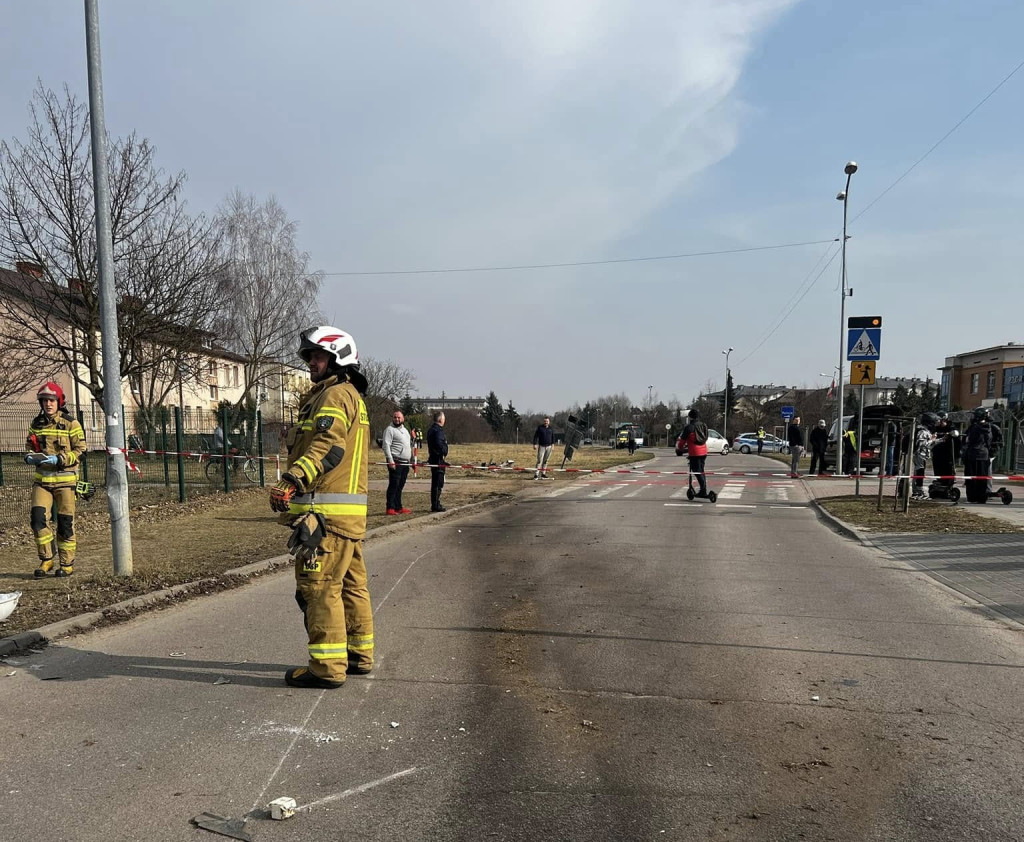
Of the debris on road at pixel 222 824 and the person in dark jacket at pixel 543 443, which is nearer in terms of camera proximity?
the debris on road at pixel 222 824

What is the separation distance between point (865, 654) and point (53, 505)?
7.64 m

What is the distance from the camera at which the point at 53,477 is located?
7.30 metres

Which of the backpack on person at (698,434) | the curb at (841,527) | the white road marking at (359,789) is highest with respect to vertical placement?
the backpack on person at (698,434)

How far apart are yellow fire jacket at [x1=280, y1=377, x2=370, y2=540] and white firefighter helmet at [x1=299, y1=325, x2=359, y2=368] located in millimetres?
162

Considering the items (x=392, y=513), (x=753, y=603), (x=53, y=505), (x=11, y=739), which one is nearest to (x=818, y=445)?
(x=392, y=513)

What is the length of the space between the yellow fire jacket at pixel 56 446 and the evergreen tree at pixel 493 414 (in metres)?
89.5

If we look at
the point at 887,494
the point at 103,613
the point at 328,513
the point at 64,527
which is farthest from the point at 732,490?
the point at 328,513

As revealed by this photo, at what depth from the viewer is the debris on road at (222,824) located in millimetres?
2795

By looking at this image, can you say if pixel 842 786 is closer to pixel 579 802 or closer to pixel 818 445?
pixel 579 802

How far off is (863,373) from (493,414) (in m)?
87.0

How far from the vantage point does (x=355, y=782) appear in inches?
126

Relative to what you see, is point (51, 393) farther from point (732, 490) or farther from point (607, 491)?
point (732, 490)

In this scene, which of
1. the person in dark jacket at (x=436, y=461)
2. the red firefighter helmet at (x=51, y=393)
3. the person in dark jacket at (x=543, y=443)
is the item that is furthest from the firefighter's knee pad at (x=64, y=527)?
the person in dark jacket at (x=543, y=443)

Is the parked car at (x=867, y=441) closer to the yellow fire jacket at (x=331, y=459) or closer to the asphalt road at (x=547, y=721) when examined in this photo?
the asphalt road at (x=547, y=721)
